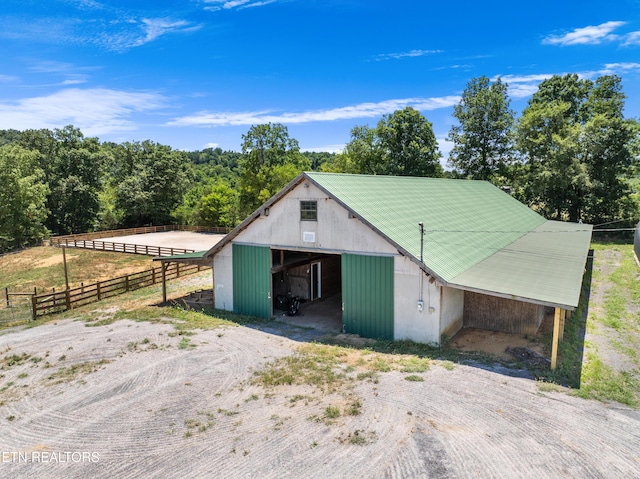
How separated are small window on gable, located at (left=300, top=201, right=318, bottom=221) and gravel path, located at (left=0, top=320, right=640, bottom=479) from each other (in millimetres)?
5274

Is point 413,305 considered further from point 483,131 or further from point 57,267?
point 483,131

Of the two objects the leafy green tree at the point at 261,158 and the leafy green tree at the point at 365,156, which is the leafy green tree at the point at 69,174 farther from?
the leafy green tree at the point at 365,156

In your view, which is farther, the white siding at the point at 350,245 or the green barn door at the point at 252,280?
the green barn door at the point at 252,280

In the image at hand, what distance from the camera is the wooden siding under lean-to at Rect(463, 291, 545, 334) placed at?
14.1 metres

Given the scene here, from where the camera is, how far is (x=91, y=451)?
7.82 m

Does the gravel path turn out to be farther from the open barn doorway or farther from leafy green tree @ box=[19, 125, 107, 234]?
leafy green tree @ box=[19, 125, 107, 234]

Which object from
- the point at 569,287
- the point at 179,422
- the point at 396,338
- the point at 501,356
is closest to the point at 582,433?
the point at 501,356

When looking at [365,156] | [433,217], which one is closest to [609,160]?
[365,156]

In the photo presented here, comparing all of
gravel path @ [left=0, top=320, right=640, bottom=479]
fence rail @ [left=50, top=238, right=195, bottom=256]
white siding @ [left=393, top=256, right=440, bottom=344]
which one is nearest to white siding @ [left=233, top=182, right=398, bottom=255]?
white siding @ [left=393, top=256, right=440, bottom=344]

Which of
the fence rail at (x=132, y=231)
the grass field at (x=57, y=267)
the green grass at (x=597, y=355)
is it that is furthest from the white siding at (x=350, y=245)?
the fence rail at (x=132, y=231)

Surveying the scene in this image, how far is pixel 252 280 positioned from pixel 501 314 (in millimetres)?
9162

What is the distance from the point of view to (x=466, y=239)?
A: 673 inches

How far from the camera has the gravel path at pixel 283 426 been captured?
23.8ft

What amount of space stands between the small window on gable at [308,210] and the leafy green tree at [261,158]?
111 ft
